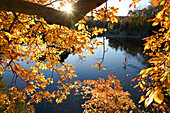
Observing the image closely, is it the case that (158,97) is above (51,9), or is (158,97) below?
below

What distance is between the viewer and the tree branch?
1.31 meters

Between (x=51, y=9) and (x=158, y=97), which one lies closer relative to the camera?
(x=158, y=97)

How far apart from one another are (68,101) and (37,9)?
38.2 feet

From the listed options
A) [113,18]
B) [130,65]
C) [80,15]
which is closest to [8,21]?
[80,15]

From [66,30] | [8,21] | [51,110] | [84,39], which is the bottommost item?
[51,110]

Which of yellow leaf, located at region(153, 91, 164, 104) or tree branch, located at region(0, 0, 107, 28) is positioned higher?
tree branch, located at region(0, 0, 107, 28)

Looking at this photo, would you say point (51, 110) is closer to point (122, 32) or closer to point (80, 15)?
point (80, 15)

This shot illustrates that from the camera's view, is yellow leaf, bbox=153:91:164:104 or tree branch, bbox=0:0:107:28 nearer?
yellow leaf, bbox=153:91:164:104

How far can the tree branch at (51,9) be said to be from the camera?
51.8 inches

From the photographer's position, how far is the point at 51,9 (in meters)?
1.55

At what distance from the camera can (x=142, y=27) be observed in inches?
2140

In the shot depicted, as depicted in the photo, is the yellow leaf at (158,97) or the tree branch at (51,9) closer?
the yellow leaf at (158,97)

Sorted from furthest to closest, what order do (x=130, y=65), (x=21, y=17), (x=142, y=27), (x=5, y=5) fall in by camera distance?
(x=142, y=27) → (x=130, y=65) → (x=21, y=17) → (x=5, y=5)

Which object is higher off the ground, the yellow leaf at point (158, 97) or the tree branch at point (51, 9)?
the tree branch at point (51, 9)
